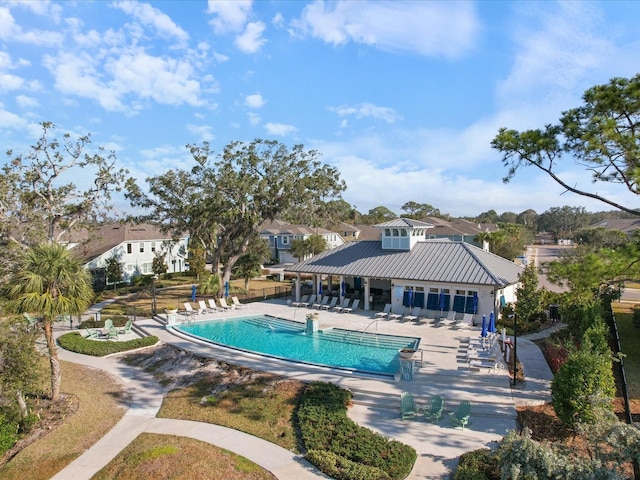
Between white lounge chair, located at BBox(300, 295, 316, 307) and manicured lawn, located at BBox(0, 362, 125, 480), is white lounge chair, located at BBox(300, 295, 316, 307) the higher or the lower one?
the higher one

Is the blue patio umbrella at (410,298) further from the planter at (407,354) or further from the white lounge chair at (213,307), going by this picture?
the white lounge chair at (213,307)

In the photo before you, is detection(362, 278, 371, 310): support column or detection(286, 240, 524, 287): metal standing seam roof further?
detection(362, 278, 371, 310): support column

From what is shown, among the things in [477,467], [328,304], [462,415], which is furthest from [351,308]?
[477,467]

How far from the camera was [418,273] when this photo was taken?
26375 millimetres

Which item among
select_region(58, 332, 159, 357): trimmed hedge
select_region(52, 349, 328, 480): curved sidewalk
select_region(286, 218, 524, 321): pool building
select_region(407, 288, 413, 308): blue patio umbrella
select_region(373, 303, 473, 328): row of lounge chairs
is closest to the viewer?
select_region(52, 349, 328, 480): curved sidewalk

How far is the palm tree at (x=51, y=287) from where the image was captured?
1429 centimetres

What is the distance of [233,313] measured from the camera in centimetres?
2900

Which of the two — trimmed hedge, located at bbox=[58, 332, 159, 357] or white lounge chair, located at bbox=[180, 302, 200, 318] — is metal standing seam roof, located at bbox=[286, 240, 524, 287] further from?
trimmed hedge, located at bbox=[58, 332, 159, 357]

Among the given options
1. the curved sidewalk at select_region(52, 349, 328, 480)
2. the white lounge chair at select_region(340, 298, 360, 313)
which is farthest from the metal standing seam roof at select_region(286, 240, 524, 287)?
the curved sidewalk at select_region(52, 349, 328, 480)

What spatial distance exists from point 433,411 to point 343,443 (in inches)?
130

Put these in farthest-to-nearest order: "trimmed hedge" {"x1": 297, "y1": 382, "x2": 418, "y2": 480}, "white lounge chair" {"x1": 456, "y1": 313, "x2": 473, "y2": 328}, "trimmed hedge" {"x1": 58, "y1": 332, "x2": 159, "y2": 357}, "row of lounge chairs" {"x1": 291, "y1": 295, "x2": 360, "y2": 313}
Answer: "row of lounge chairs" {"x1": 291, "y1": 295, "x2": 360, "y2": 313} < "white lounge chair" {"x1": 456, "y1": 313, "x2": 473, "y2": 328} < "trimmed hedge" {"x1": 58, "y1": 332, "x2": 159, "y2": 357} < "trimmed hedge" {"x1": 297, "y1": 382, "x2": 418, "y2": 480}

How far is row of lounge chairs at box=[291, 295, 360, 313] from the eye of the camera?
28719 millimetres

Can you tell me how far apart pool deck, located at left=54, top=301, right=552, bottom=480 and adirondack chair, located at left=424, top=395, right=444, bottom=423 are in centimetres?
24

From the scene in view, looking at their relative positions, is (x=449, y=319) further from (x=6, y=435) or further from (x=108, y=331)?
(x=6, y=435)
